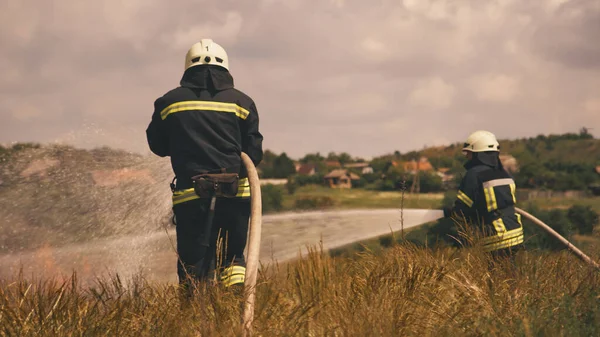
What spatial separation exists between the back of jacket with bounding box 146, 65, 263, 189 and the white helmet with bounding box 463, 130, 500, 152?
10.8ft

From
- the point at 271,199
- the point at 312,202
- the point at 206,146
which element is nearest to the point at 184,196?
the point at 206,146

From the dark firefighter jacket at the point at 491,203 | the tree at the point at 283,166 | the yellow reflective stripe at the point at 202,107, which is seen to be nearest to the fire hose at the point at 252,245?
the yellow reflective stripe at the point at 202,107

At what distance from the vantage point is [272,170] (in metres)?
113

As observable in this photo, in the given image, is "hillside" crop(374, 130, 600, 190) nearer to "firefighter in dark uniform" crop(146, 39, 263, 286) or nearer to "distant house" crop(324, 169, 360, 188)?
"distant house" crop(324, 169, 360, 188)

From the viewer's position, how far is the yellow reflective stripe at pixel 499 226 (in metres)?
7.93

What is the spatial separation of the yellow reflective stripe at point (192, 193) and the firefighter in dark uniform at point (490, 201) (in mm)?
2856

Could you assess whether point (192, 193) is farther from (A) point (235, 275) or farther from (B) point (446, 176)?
(B) point (446, 176)

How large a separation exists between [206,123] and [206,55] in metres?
0.63

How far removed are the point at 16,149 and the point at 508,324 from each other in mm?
9716

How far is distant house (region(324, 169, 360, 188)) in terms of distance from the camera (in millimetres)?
128975

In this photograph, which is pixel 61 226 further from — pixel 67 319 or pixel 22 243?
pixel 67 319

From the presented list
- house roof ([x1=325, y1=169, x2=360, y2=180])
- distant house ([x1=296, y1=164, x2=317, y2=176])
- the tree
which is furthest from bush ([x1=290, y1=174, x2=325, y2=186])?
distant house ([x1=296, y1=164, x2=317, y2=176])

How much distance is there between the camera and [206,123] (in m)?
5.90

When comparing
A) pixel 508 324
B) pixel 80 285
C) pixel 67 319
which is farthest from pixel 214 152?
pixel 508 324
